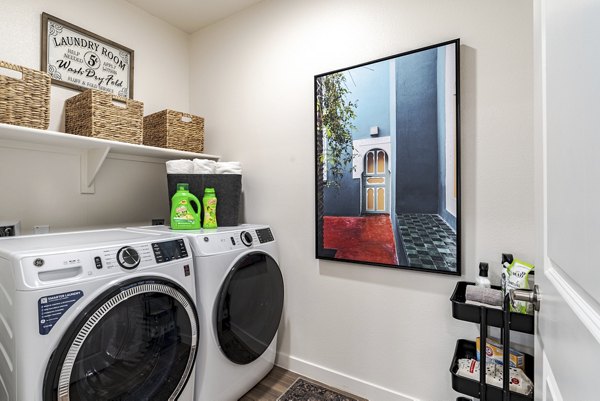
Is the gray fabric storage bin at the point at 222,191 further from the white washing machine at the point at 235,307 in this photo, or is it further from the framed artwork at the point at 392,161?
the framed artwork at the point at 392,161

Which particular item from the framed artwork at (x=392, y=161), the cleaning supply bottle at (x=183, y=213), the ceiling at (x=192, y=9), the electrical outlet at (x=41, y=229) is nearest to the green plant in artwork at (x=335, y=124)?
the framed artwork at (x=392, y=161)

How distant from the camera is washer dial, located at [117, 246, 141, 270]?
1195 mm

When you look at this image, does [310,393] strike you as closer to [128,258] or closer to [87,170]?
[128,258]

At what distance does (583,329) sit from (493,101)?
4.22ft

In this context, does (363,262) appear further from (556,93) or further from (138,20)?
(138,20)

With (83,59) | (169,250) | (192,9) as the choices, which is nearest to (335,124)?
(169,250)

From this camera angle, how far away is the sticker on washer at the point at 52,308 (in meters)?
0.97

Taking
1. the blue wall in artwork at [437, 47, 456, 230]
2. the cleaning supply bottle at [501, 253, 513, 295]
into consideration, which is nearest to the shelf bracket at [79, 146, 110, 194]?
the blue wall in artwork at [437, 47, 456, 230]

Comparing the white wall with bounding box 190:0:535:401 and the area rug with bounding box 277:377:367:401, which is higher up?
the white wall with bounding box 190:0:535:401

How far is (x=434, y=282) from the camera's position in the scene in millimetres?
1544

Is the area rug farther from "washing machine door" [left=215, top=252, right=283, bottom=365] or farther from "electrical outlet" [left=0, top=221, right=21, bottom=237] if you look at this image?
"electrical outlet" [left=0, top=221, right=21, bottom=237]

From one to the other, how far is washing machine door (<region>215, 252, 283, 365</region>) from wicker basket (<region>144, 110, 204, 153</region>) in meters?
0.98

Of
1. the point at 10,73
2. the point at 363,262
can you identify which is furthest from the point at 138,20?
the point at 363,262

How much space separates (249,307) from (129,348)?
25.2 inches
